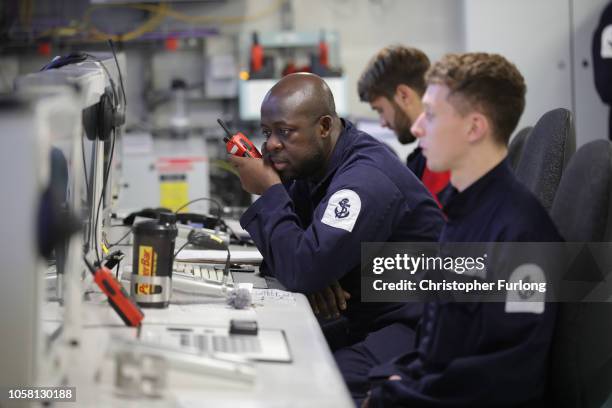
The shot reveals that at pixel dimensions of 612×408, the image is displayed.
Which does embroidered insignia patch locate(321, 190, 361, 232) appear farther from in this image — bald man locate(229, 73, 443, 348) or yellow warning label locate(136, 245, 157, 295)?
yellow warning label locate(136, 245, 157, 295)

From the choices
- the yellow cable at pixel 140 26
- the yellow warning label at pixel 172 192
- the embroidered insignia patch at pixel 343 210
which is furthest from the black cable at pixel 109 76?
the yellow cable at pixel 140 26

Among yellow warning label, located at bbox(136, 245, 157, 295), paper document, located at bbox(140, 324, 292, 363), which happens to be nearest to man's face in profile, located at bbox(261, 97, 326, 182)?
yellow warning label, located at bbox(136, 245, 157, 295)

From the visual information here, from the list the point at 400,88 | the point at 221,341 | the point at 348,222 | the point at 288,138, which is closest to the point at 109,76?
the point at 288,138

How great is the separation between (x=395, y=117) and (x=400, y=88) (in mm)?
112

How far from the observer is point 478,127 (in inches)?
63.9

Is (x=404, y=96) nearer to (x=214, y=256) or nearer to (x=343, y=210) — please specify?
(x=214, y=256)

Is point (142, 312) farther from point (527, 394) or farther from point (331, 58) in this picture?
point (331, 58)

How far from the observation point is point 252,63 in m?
5.09

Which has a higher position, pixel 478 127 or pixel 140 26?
pixel 140 26

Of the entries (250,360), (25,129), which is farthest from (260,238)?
(25,129)

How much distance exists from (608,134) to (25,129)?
4312 millimetres

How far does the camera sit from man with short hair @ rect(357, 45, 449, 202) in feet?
10.7

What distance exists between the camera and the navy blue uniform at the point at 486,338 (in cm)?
150

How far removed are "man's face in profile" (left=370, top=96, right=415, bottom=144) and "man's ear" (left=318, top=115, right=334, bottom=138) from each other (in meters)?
1.00
